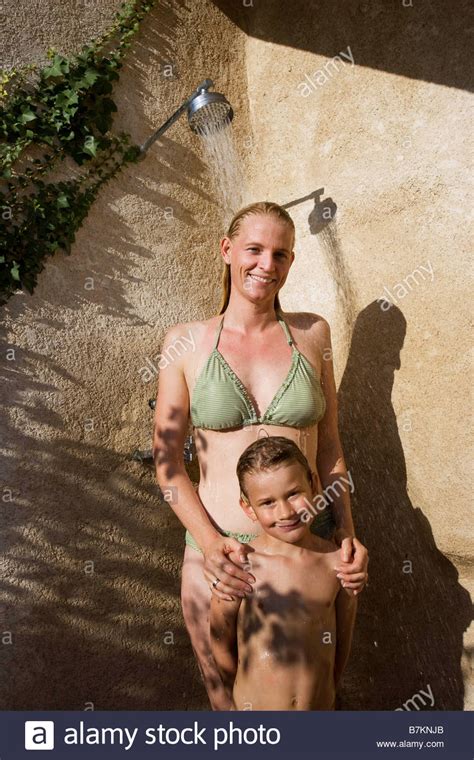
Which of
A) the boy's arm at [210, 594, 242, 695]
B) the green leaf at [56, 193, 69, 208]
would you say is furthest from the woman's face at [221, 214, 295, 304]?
the boy's arm at [210, 594, 242, 695]

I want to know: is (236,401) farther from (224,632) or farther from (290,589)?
(224,632)

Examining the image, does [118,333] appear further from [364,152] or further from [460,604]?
[460,604]

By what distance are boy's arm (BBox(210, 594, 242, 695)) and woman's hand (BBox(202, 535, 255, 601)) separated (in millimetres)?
39

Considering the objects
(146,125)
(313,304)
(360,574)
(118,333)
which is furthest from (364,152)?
(360,574)

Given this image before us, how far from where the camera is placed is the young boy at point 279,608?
3465 millimetres

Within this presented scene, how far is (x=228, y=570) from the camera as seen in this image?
354 centimetres

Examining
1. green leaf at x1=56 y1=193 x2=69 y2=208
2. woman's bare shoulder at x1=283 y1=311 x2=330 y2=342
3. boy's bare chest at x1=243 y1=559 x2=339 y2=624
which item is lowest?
boy's bare chest at x1=243 y1=559 x2=339 y2=624

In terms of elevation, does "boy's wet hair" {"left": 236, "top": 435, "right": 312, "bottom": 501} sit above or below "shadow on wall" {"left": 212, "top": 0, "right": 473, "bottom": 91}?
below

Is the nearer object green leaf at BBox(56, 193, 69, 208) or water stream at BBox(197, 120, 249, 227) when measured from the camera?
green leaf at BBox(56, 193, 69, 208)

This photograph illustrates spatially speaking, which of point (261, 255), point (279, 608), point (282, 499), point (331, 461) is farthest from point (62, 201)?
point (279, 608)

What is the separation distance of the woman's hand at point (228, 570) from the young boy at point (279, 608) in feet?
0.11

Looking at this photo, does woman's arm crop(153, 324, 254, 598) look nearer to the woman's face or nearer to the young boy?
the young boy

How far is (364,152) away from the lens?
4.86 meters

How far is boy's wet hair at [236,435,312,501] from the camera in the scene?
3.42 metres
